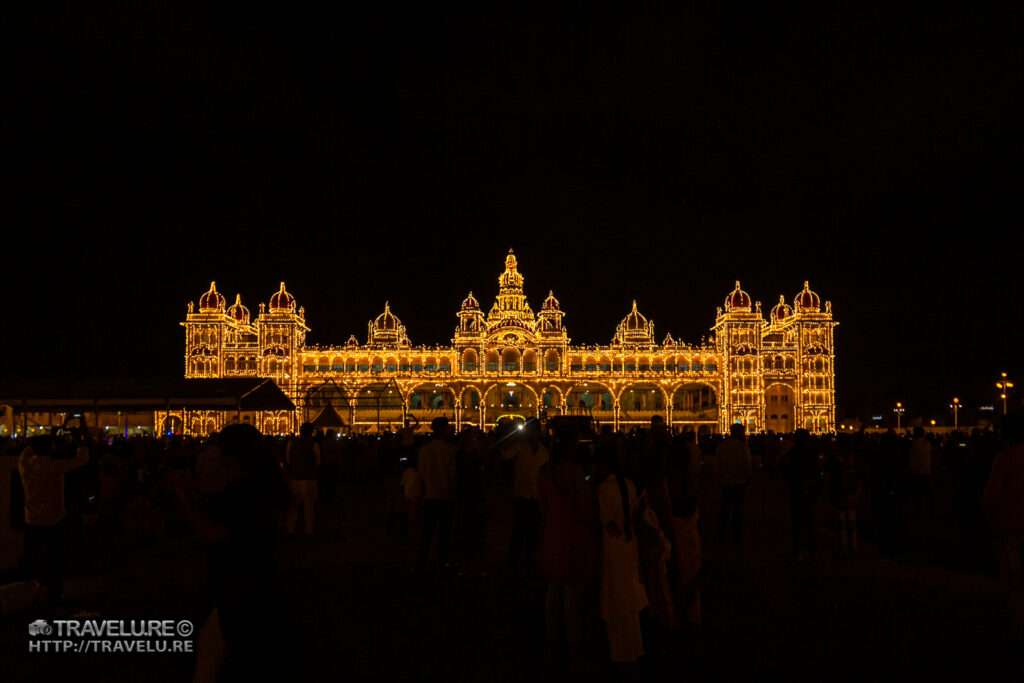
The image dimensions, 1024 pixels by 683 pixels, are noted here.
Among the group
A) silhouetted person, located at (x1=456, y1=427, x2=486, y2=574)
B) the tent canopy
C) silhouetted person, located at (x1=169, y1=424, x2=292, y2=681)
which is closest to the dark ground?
silhouetted person, located at (x1=456, y1=427, x2=486, y2=574)

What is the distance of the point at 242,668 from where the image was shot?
4.43m

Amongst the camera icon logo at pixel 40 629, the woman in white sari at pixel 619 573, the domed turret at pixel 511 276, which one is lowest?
the camera icon logo at pixel 40 629

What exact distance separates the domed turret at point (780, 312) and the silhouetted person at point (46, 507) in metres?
66.9

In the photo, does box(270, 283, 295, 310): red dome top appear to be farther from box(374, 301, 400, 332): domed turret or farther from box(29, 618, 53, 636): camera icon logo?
box(29, 618, 53, 636): camera icon logo

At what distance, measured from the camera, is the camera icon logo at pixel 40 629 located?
6562 mm

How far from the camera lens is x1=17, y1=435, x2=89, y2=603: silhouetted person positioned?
7836mm

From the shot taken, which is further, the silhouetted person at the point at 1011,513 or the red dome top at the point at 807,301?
the red dome top at the point at 807,301

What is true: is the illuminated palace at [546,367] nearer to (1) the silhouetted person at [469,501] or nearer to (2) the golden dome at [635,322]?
(2) the golden dome at [635,322]

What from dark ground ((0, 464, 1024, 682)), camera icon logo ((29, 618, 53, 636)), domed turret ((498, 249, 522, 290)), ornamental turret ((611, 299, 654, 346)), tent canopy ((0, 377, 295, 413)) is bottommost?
dark ground ((0, 464, 1024, 682))

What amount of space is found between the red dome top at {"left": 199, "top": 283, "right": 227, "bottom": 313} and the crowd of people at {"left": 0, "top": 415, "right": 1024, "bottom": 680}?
58.5 meters

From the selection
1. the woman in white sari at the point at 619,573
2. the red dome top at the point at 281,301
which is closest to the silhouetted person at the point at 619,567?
the woman in white sari at the point at 619,573

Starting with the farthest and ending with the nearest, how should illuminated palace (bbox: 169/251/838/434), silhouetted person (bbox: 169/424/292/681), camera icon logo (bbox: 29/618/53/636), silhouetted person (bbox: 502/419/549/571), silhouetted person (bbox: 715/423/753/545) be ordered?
illuminated palace (bbox: 169/251/838/434), silhouetted person (bbox: 715/423/753/545), silhouetted person (bbox: 502/419/549/571), camera icon logo (bbox: 29/618/53/636), silhouetted person (bbox: 169/424/292/681)

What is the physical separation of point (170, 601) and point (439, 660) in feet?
10.7

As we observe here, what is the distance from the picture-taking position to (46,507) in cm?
785
